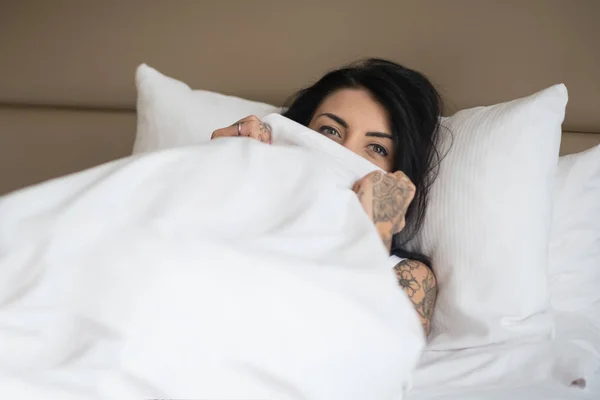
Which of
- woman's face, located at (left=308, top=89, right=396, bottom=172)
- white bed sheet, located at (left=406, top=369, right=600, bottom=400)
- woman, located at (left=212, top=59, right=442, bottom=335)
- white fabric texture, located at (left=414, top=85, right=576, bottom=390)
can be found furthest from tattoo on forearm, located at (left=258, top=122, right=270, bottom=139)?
white bed sheet, located at (left=406, top=369, right=600, bottom=400)

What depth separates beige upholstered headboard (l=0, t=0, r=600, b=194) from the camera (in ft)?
4.13

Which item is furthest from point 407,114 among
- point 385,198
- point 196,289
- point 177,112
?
point 196,289

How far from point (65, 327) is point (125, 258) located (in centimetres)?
10

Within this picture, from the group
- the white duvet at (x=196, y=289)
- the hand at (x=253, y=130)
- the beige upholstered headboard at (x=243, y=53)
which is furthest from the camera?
the beige upholstered headboard at (x=243, y=53)

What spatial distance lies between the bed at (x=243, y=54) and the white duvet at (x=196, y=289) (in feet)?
2.10

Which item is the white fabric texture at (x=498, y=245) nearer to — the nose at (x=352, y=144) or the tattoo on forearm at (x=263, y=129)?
the nose at (x=352, y=144)

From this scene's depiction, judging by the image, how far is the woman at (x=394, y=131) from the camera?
39.6 inches

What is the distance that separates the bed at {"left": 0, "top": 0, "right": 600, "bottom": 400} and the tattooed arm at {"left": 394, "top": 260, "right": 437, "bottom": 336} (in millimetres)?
469

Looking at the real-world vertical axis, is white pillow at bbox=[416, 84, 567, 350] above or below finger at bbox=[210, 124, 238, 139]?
below

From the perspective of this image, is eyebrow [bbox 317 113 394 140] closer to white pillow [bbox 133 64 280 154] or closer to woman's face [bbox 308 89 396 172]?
woman's face [bbox 308 89 396 172]

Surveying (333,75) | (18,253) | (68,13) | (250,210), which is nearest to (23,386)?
(18,253)

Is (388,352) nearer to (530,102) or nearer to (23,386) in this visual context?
(23,386)

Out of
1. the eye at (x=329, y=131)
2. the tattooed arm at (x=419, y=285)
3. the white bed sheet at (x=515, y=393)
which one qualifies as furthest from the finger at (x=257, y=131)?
the white bed sheet at (x=515, y=393)

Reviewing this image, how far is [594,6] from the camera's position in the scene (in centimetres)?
124
